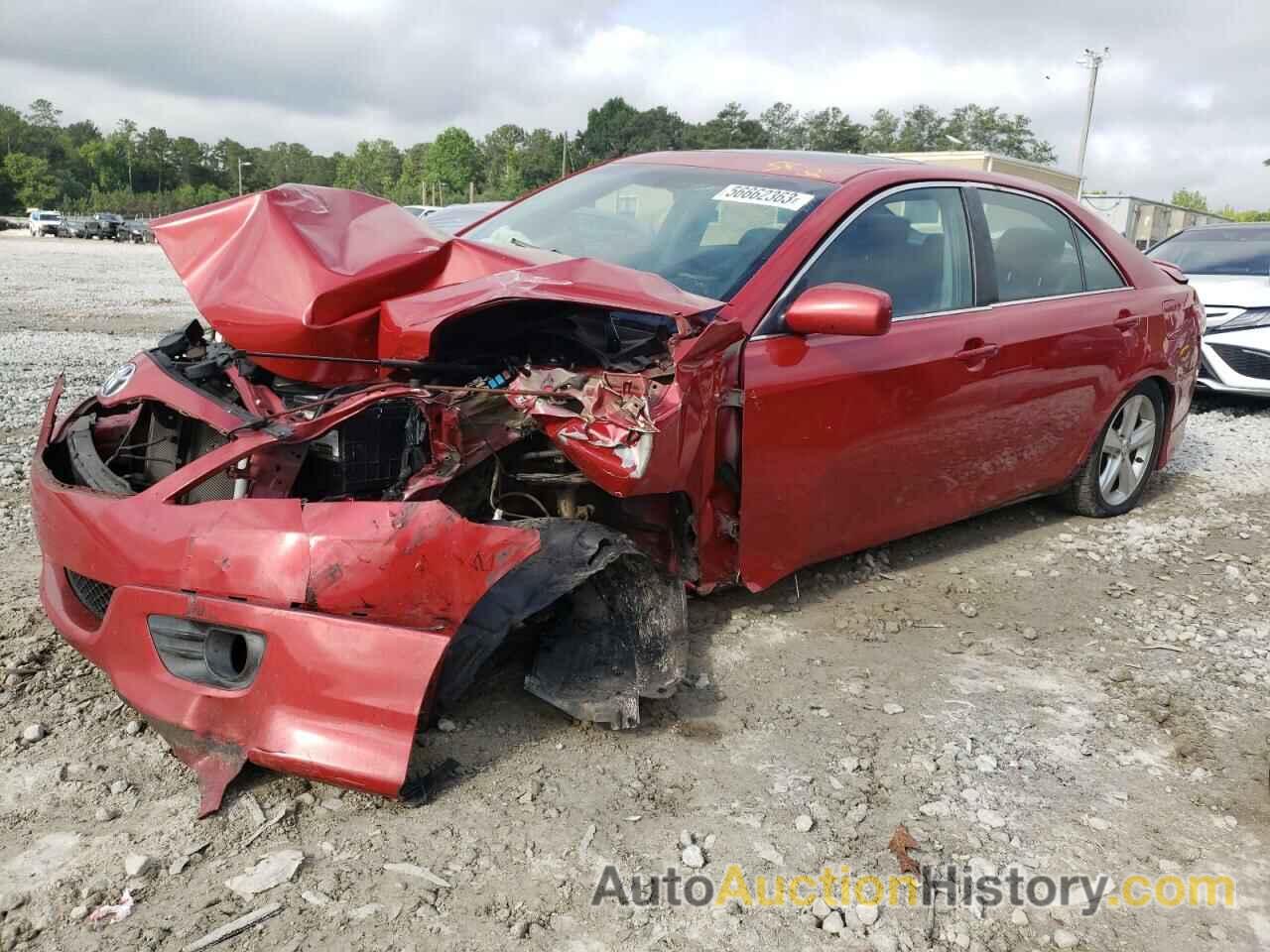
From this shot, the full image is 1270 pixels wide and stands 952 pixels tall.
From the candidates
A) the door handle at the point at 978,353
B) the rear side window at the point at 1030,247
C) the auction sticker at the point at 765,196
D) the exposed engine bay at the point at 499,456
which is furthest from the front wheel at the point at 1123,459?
the exposed engine bay at the point at 499,456

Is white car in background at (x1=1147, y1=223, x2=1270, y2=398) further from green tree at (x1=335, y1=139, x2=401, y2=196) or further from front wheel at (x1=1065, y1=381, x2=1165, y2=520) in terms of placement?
green tree at (x1=335, y1=139, x2=401, y2=196)

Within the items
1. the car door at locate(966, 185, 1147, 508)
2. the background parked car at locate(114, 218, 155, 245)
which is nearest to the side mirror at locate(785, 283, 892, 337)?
the car door at locate(966, 185, 1147, 508)

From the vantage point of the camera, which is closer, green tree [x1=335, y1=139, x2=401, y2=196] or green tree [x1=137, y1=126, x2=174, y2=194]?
green tree [x1=137, y1=126, x2=174, y2=194]

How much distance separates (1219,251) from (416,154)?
107 m

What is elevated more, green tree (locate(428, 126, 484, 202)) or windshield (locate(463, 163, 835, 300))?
green tree (locate(428, 126, 484, 202))

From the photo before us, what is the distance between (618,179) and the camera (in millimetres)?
4086

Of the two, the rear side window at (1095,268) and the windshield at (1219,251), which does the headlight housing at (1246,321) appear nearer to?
the windshield at (1219,251)

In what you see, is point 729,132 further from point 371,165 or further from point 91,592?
point 91,592

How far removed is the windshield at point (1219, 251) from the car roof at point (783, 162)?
647 centimetres

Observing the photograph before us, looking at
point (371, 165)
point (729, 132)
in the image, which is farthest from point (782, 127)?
point (371, 165)

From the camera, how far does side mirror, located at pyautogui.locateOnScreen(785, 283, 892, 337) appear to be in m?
3.06

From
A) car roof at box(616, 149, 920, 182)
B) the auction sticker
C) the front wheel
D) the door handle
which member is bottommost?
the front wheel

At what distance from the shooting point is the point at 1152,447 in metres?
5.26

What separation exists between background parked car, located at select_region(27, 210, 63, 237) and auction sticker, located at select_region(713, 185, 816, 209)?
176 ft
